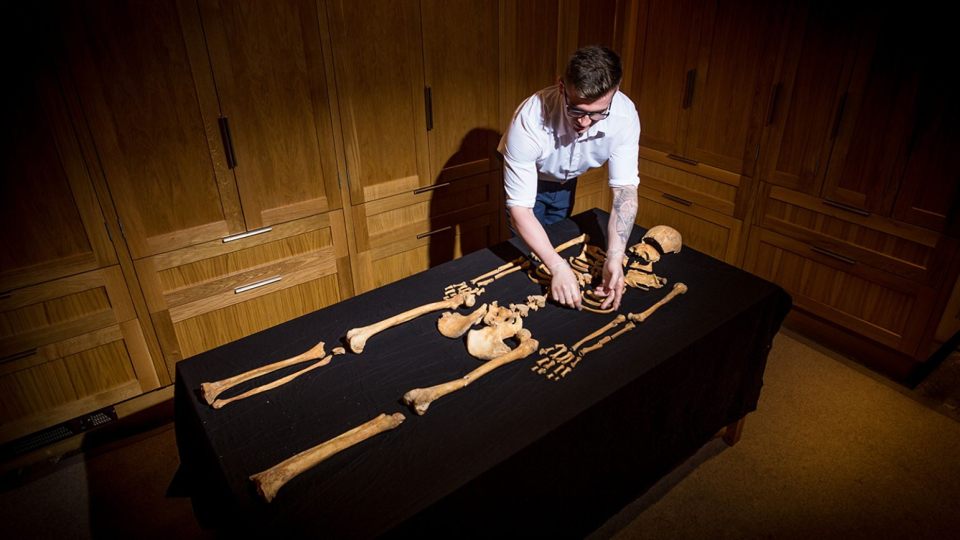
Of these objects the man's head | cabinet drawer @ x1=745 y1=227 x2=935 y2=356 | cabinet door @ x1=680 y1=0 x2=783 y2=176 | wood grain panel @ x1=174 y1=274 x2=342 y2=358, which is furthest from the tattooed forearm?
wood grain panel @ x1=174 y1=274 x2=342 y2=358

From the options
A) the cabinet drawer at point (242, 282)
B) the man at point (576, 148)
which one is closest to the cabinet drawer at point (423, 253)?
the cabinet drawer at point (242, 282)

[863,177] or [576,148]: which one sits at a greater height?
[576,148]

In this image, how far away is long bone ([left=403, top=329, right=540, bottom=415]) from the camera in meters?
1.54

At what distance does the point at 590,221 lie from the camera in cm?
257

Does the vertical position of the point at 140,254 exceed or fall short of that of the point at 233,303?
it exceeds it

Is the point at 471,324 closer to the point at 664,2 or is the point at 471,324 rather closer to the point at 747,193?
the point at 747,193

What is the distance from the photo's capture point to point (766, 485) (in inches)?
91.0

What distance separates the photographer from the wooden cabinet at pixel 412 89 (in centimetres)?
267

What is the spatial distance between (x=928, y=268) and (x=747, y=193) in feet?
3.09

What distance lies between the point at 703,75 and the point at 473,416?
105 inches

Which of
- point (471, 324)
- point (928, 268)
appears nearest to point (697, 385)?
point (471, 324)

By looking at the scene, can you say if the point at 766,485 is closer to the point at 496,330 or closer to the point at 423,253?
the point at 496,330

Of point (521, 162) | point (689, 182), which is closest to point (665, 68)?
point (689, 182)

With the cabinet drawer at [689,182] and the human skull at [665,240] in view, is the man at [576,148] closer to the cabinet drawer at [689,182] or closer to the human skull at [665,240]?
the human skull at [665,240]
